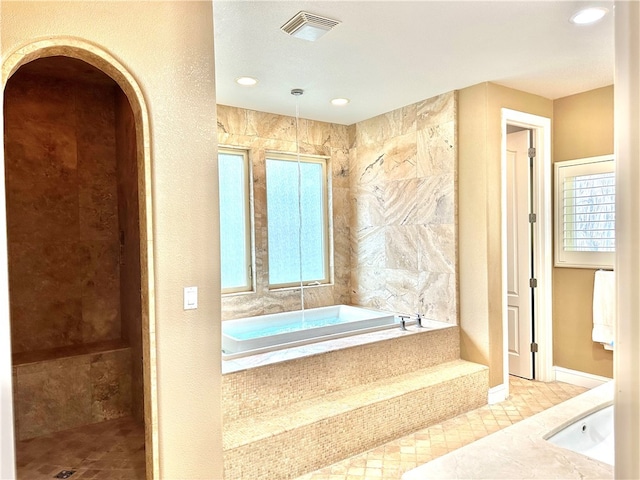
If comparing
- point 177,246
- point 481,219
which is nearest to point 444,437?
point 481,219

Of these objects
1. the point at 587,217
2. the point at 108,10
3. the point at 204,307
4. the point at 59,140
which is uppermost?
the point at 108,10

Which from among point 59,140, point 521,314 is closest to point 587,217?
point 521,314

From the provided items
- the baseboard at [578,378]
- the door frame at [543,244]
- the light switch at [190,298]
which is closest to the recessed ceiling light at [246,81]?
the light switch at [190,298]

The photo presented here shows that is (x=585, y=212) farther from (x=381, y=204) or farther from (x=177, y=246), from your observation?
(x=177, y=246)

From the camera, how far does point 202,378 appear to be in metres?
2.16

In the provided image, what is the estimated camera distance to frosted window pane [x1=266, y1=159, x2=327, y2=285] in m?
A: 4.45

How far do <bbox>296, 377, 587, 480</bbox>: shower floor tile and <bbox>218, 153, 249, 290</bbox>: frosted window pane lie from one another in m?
2.08

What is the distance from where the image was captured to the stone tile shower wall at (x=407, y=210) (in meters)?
3.86

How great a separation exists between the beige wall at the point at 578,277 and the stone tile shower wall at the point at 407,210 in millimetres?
1074

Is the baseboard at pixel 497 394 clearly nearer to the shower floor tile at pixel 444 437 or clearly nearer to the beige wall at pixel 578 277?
the shower floor tile at pixel 444 437

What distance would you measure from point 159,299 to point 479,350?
2744mm

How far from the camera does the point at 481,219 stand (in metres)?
3.60

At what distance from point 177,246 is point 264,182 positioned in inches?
93.0

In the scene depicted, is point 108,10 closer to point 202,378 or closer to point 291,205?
point 202,378
